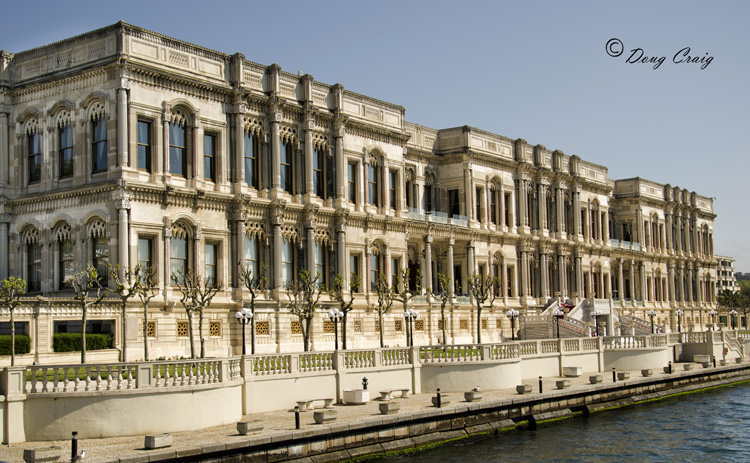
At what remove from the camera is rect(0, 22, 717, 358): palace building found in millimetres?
38750

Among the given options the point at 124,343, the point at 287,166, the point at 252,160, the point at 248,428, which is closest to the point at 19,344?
the point at 124,343

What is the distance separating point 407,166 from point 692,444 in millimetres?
32313

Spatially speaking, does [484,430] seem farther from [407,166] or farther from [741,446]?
[407,166]

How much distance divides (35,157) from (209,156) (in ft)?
25.3

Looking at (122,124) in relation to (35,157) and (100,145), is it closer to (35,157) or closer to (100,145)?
(100,145)

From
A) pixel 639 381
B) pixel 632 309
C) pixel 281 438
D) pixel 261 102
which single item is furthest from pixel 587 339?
pixel 632 309

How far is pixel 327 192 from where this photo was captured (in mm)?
49188

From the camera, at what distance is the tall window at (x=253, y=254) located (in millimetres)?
44250

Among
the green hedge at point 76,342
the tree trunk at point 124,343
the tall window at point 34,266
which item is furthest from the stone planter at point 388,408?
the tall window at point 34,266

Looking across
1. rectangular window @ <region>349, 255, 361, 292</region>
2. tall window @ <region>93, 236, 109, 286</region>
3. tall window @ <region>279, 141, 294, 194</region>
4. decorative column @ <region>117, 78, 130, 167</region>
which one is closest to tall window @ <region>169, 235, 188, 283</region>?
tall window @ <region>93, 236, 109, 286</region>

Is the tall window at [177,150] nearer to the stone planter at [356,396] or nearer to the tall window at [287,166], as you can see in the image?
the tall window at [287,166]

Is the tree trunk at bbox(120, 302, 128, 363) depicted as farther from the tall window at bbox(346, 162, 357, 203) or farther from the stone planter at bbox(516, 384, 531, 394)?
the tall window at bbox(346, 162, 357, 203)

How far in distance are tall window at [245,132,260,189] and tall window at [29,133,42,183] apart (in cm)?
942

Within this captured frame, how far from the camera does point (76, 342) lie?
34625mm
